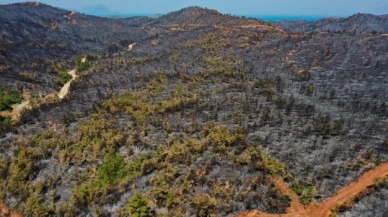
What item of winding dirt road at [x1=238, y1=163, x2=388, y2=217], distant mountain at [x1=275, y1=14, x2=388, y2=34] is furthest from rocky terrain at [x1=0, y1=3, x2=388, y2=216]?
distant mountain at [x1=275, y1=14, x2=388, y2=34]

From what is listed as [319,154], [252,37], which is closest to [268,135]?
[319,154]

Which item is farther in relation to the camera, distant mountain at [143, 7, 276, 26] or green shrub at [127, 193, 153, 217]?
distant mountain at [143, 7, 276, 26]

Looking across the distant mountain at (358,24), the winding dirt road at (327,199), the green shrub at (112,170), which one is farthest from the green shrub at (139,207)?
the distant mountain at (358,24)

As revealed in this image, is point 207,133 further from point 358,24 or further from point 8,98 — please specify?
point 358,24

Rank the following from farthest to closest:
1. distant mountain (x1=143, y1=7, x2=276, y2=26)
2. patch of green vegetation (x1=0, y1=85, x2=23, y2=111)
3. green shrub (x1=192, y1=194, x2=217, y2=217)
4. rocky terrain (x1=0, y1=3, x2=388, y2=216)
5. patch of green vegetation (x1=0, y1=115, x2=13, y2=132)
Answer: distant mountain (x1=143, y1=7, x2=276, y2=26) → patch of green vegetation (x1=0, y1=85, x2=23, y2=111) → patch of green vegetation (x1=0, y1=115, x2=13, y2=132) → rocky terrain (x1=0, y1=3, x2=388, y2=216) → green shrub (x1=192, y1=194, x2=217, y2=217)

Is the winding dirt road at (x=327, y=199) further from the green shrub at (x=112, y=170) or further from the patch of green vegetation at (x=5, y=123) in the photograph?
the patch of green vegetation at (x=5, y=123)

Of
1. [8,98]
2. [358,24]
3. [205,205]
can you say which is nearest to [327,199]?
[205,205]

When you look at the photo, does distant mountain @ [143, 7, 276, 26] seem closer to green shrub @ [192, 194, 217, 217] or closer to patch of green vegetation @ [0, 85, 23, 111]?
patch of green vegetation @ [0, 85, 23, 111]
